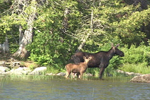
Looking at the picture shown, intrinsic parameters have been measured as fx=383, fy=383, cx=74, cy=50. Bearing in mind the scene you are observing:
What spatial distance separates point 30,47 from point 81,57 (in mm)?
4937

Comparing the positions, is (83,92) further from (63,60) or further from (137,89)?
(63,60)

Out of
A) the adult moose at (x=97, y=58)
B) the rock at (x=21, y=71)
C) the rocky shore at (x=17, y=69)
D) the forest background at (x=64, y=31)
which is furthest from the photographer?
the forest background at (x=64, y=31)

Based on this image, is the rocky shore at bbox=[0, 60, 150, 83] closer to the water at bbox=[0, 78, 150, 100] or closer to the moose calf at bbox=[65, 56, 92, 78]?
the moose calf at bbox=[65, 56, 92, 78]

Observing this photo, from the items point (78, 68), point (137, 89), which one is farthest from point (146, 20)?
point (137, 89)

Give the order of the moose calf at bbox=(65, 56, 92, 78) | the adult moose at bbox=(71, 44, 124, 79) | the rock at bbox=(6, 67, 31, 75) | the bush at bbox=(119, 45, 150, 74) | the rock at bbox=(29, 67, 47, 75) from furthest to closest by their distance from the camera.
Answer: the bush at bbox=(119, 45, 150, 74)
the rock at bbox=(29, 67, 47, 75)
the rock at bbox=(6, 67, 31, 75)
the adult moose at bbox=(71, 44, 124, 79)
the moose calf at bbox=(65, 56, 92, 78)

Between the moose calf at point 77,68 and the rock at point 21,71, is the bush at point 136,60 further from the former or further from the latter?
the rock at point 21,71

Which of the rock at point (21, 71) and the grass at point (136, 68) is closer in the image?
the rock at point (21, 71)

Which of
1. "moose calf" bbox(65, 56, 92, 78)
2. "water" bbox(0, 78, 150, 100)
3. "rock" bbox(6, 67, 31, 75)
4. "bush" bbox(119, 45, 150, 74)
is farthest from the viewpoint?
"bush" bbox(119, 45, 150, 74)

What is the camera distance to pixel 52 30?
27109mm

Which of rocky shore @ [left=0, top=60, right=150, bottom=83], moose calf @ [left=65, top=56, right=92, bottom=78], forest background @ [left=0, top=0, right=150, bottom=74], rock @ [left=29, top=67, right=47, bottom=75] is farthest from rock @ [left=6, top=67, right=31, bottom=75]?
moose calf @ [left=65, top=56, right=92, bottom=78]

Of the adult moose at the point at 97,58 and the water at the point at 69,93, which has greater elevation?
the adult moose at the point at 97,58

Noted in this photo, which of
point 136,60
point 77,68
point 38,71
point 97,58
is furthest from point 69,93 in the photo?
point 136,60

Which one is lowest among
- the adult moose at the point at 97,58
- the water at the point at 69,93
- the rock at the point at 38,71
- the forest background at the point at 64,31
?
the water at the point at 69,93

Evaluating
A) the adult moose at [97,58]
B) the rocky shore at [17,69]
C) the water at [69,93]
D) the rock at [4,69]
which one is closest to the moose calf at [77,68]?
the adult moose at [97,58]
